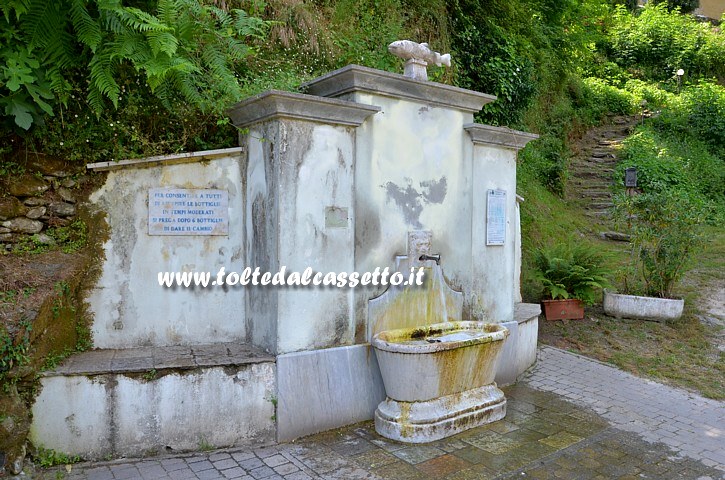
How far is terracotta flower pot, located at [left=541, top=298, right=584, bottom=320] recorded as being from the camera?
8.56 meters

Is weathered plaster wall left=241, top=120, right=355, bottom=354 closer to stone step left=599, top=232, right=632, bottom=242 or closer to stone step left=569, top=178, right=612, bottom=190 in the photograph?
stone step left=599, top=232, right=632, bottom=242

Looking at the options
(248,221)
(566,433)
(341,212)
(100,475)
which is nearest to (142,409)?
(100,475)

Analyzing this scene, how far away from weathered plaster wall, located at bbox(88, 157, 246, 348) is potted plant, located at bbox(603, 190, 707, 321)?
Answer: 257 inches

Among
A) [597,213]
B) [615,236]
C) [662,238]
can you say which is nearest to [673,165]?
[597,213]

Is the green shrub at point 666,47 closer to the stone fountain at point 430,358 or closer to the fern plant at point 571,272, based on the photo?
the fern plant at point 571,272

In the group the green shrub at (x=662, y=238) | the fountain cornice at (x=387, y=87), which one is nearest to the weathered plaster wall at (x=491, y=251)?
the fountain cornice at (x=387, y=87)

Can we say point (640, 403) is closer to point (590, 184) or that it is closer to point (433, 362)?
point (433, 362)

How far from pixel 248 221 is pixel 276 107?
43.5 inches

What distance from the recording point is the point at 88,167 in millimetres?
4590

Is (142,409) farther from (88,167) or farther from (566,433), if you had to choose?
(566,433)

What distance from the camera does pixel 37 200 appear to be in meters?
4.66

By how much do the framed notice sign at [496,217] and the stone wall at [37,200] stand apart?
403 cm

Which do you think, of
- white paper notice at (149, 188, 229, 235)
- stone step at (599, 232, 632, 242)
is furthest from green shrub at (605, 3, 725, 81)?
white paper notice at (149, 188, 229, 235)

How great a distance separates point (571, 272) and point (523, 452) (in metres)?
4.52
